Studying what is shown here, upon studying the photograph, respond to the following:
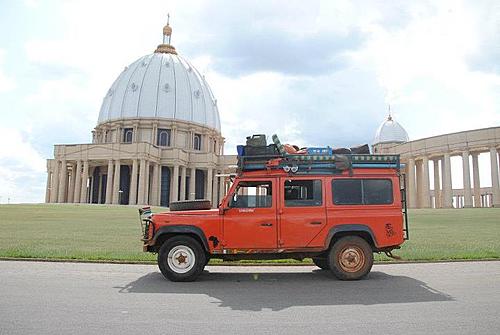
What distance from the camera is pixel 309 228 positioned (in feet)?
30.6

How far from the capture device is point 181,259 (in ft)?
30.7

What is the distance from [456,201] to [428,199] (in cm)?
2811

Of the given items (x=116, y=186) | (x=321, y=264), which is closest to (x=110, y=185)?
(x=116, y=186)

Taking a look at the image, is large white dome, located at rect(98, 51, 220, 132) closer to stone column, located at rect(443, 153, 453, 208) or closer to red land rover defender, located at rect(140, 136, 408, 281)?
stone column, located at rect(443, 153, 453, 208)

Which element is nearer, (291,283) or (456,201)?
(291,283)

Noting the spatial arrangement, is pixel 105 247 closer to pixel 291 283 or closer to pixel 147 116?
pixel 291 283

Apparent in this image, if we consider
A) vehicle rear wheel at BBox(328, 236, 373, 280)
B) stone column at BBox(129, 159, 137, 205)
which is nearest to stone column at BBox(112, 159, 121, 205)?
stone column at BBox(129, 159, 137, 205)

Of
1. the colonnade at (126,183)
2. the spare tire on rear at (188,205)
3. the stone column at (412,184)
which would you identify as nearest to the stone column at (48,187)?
the colonnade at (126,183)

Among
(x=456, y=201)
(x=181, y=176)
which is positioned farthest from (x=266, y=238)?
(x=456, y=201)

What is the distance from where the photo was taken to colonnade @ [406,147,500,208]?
56844 mm

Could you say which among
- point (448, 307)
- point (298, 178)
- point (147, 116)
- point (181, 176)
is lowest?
point (448, 307)

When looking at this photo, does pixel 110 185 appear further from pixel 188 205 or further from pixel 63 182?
pixel 188 205

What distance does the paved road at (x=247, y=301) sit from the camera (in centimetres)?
569

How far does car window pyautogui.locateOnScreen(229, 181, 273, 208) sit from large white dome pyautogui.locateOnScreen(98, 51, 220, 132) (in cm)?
6973
